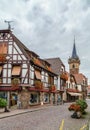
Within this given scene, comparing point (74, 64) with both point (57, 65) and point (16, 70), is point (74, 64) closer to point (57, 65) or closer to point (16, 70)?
point (57, 65)

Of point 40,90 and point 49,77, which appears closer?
point 40,90

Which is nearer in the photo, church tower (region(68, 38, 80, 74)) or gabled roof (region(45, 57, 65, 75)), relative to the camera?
gabled roof (region(45, 57, 65, 75))

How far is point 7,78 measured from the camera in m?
34.8

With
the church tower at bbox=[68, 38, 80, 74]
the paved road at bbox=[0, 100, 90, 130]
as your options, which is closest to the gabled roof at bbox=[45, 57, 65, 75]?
the paved road at bbox=[0, 100, 90, 130]

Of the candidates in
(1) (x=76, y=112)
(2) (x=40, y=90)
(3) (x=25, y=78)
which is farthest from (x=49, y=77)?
(1) (x=76, y=112)

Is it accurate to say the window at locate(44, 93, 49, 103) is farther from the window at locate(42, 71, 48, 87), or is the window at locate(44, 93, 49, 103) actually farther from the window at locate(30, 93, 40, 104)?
the window at locate(30, 93, 40, 104)

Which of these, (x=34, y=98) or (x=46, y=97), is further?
(x=46, y=97)

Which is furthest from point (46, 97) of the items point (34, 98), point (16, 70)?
point (16, 70)

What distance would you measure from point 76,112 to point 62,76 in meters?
31.5

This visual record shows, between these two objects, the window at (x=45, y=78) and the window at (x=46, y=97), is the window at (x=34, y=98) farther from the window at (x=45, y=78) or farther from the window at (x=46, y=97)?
the window at (x=46, y=97)

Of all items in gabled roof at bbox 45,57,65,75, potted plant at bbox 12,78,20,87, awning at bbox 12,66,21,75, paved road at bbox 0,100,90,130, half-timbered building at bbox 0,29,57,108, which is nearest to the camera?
paved road at bbox 0,100,90,130

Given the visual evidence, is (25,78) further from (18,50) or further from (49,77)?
(49,77)

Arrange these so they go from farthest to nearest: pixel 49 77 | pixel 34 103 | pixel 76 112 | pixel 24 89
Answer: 1. pixel 49 77
2. pixel 34 103
3. pixel 24 89
4. pixel 76 112

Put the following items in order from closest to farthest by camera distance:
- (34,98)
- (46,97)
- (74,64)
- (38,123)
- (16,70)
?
(38,123), (16,70), (34,98), (46,97), (74,64)
